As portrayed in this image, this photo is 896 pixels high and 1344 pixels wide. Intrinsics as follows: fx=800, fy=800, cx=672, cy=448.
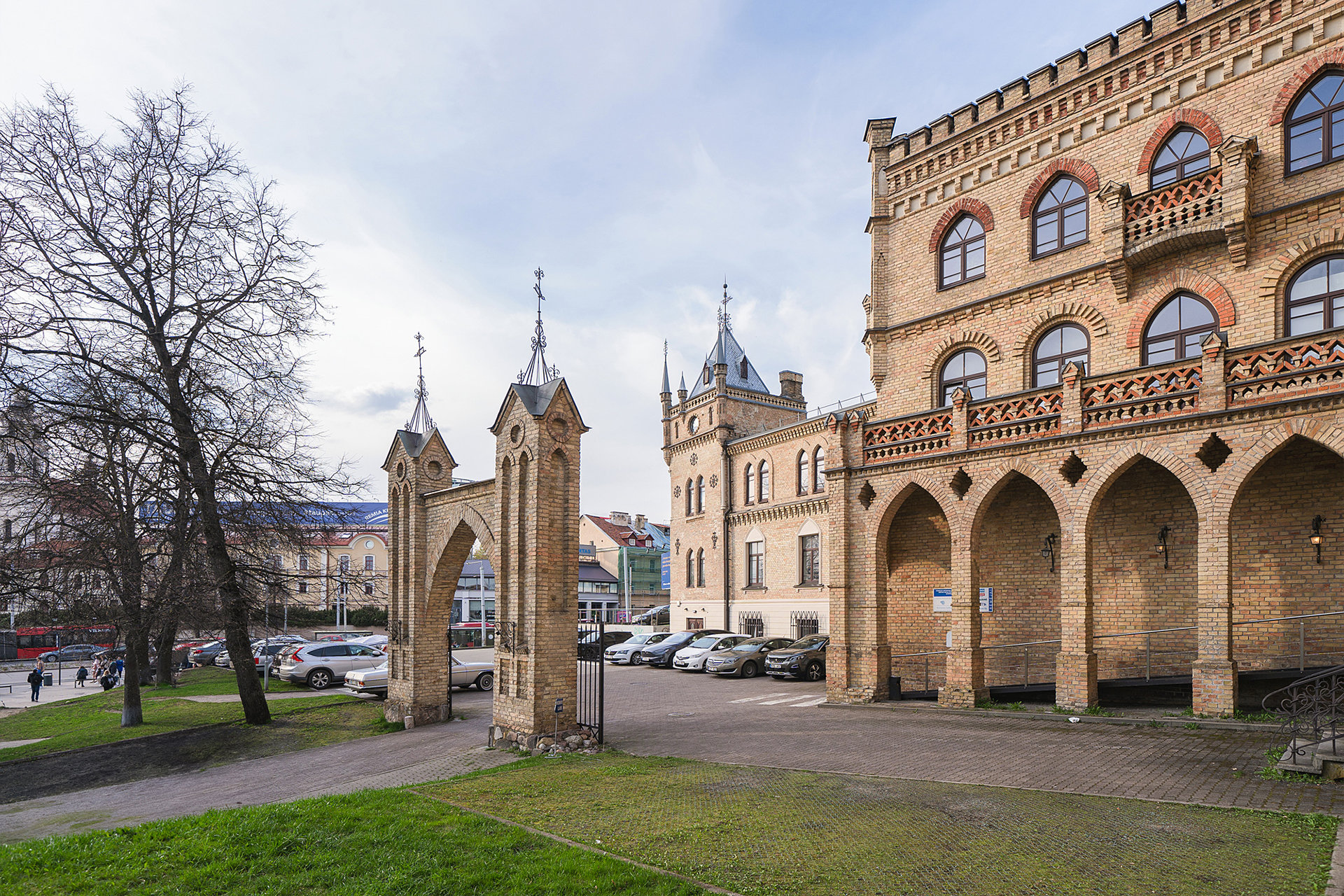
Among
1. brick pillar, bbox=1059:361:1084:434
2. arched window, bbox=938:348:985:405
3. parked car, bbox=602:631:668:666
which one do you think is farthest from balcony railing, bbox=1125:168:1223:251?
parked car, bbox=602:631:668:666

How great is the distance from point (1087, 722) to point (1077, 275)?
361 inches

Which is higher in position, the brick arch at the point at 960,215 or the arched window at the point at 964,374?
the brick arch at the point at 960,215

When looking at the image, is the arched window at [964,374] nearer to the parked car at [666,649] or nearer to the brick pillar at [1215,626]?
the brick pillar at [1215,626]

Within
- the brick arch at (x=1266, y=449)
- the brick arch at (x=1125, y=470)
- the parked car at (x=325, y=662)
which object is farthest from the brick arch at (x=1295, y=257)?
the parked car at (x=325, y=662)

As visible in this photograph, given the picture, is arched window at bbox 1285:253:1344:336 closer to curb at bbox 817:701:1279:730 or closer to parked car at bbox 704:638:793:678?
curb at bbox 817:701:1279:730

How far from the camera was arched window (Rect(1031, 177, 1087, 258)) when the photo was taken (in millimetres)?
17453

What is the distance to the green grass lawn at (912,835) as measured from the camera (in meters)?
6.36

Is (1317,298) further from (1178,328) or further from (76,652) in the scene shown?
(76,652)

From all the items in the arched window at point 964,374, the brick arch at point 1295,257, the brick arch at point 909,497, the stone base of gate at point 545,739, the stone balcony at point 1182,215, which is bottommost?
the stone base of gate at point 545,739

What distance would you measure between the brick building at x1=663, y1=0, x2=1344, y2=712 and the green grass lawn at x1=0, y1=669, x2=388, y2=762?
11.9 m

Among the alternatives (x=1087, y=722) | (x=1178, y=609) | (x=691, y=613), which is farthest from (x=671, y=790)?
(x=691, y=613)

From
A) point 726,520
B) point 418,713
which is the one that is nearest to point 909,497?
point 418,713

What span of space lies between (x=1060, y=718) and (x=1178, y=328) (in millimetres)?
7891

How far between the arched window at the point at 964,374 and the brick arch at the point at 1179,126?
5092 mm
